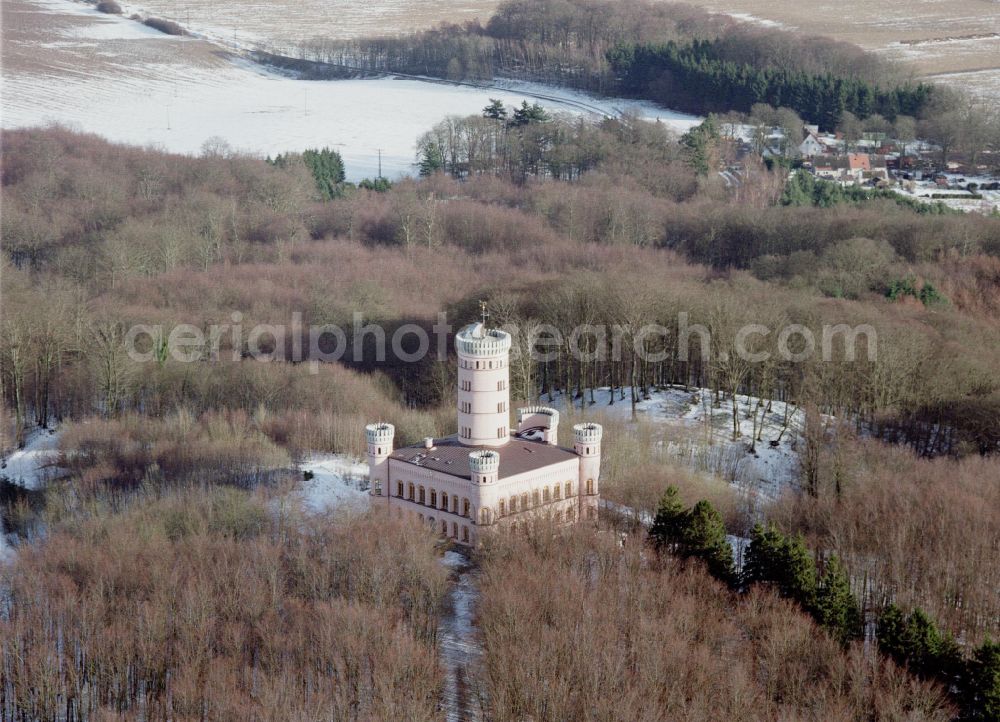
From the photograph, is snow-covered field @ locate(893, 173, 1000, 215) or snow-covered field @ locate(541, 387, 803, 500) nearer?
snow-covered field @ locate(541, 387, 803, 500)

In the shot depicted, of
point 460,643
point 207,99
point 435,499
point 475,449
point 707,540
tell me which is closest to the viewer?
point 460,643

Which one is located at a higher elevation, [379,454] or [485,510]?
[379,454]

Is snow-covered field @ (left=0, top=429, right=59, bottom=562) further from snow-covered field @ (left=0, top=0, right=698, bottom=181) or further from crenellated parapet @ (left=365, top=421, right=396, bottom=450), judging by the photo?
snow-covered field @ (left=0, top=0, right=698, bottom=181)

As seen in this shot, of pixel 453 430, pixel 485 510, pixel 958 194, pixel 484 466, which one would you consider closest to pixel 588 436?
pixel 484 466

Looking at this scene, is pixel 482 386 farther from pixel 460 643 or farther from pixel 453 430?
pixel 453 430

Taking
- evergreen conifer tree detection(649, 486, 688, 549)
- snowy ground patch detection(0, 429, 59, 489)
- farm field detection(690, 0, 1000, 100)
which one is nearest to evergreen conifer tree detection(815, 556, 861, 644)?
evergreen conifer tree detection(649, 486, 688, 549)

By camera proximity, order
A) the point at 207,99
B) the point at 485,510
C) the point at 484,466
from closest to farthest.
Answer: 1. the point at 484,466
2. the point at 485,510
3. the point at 207,99
